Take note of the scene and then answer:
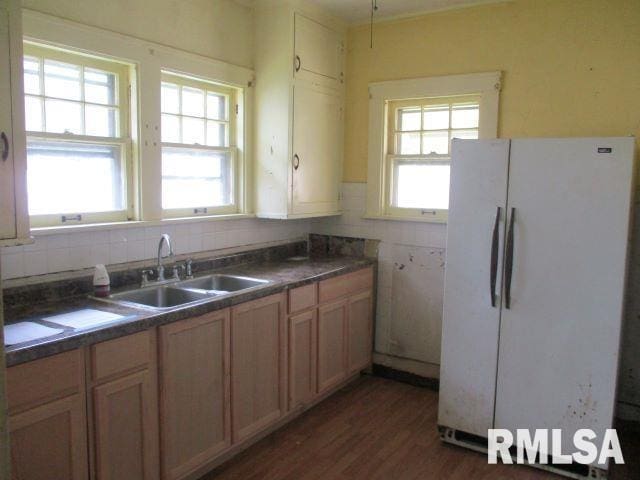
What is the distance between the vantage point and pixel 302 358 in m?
3.34

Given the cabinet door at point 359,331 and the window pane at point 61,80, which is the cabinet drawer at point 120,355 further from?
the cabinet door at point 359,331

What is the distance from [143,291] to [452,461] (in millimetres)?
1963

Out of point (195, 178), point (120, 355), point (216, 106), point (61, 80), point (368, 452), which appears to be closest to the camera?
point (120, 355)

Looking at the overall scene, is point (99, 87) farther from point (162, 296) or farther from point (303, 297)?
point (303, 297)

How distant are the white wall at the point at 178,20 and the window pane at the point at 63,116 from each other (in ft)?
1.33

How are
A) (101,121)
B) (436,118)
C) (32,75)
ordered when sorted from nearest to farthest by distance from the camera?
(32,75) → (101,121) → (436,118)

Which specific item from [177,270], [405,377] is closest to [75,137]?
[177,270]

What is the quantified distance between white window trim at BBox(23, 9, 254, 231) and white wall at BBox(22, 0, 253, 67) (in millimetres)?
48

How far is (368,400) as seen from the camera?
374 centimetres

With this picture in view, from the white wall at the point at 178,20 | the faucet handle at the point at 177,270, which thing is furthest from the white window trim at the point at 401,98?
the faucet handle at the point at 177,270

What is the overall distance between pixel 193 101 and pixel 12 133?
1.48 m

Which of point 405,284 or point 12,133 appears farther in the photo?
point 405,284

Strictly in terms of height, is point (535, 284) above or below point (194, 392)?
above

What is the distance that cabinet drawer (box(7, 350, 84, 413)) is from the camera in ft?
5.95
